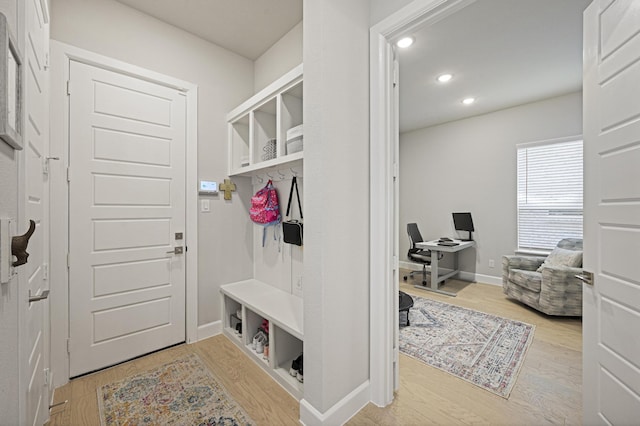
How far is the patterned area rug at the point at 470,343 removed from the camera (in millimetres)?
2062

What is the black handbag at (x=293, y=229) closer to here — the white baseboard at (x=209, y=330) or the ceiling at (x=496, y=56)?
the white baseboard at (x=209, y=330)

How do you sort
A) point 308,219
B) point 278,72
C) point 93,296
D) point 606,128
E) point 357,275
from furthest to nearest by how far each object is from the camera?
1. point 278,72
2. point 93,296
3. point 357,275
4. point 308,219
5. point 606,128

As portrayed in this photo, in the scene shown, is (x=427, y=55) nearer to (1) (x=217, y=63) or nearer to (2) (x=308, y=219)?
(1) (x=217, y=63)

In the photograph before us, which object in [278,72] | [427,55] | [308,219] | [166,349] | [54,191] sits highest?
[427,55]

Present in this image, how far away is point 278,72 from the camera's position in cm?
265

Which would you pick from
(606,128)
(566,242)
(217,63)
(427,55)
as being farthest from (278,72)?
(566,242)

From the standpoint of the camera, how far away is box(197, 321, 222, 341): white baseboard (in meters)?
2.57

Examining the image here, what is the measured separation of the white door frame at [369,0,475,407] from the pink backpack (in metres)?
1.08

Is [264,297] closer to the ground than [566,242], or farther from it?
closer to the ground

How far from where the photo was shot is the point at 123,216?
217 cm

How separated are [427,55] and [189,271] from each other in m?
3.21

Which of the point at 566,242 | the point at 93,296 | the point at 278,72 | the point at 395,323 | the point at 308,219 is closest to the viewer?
the point at 308,219

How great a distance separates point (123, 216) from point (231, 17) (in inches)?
75.7

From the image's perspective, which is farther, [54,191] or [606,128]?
[54,191]
